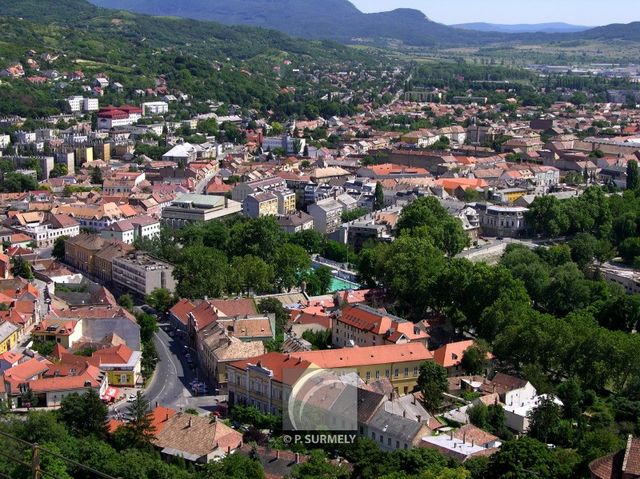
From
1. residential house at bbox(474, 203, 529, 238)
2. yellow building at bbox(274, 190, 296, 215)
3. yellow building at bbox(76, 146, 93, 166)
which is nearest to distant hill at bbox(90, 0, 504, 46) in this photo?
yellow building at bbox(76, 146, 93, 166)

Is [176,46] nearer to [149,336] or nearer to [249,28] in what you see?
[249,28]

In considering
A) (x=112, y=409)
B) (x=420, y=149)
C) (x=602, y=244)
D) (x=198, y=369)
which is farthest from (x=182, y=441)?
(x=420, y=149)

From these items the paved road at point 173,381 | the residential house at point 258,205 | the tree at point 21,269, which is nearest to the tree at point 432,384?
the paved road at point 173,381

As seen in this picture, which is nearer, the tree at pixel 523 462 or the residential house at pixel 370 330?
the tree at pixel 523 462

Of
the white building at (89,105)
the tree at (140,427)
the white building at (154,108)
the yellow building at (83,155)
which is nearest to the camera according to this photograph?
the tree at (140,427)

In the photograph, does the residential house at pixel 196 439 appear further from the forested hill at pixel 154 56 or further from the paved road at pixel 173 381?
the forested hill at pixel 154 56

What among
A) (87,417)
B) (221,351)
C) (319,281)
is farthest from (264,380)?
(319,281)

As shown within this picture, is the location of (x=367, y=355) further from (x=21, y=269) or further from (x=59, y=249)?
(x=59, y=249)
